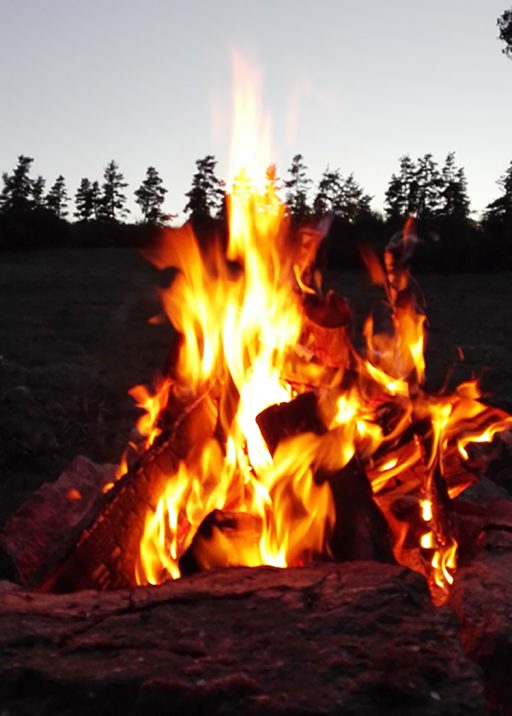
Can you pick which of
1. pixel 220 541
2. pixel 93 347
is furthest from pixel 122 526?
pixel 93 347

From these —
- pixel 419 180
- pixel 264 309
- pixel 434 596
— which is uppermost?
pixel 419 180

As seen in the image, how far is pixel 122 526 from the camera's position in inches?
129

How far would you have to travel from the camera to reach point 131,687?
2.04 metres

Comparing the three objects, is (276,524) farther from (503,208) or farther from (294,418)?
(503,208)

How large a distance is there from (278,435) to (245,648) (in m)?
1.18

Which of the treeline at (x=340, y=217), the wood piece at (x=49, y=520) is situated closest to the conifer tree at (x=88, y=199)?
the treeline at (x=340, y=217)

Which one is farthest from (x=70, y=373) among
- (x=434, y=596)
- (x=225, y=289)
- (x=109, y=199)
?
(x=109, y=199)

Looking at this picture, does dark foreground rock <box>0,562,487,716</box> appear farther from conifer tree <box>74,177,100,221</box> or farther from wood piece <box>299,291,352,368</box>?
conifer tree <box>74,177,100,221</box>

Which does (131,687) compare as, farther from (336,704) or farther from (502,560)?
(502,560)

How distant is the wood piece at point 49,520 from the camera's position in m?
3.44

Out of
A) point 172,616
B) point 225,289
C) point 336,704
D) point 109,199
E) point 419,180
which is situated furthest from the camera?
point 109,199

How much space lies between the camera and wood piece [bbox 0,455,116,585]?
3436mm

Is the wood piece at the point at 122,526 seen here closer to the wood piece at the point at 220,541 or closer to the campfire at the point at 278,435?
the campfire at the point at 278,435

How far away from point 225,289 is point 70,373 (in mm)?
5510
